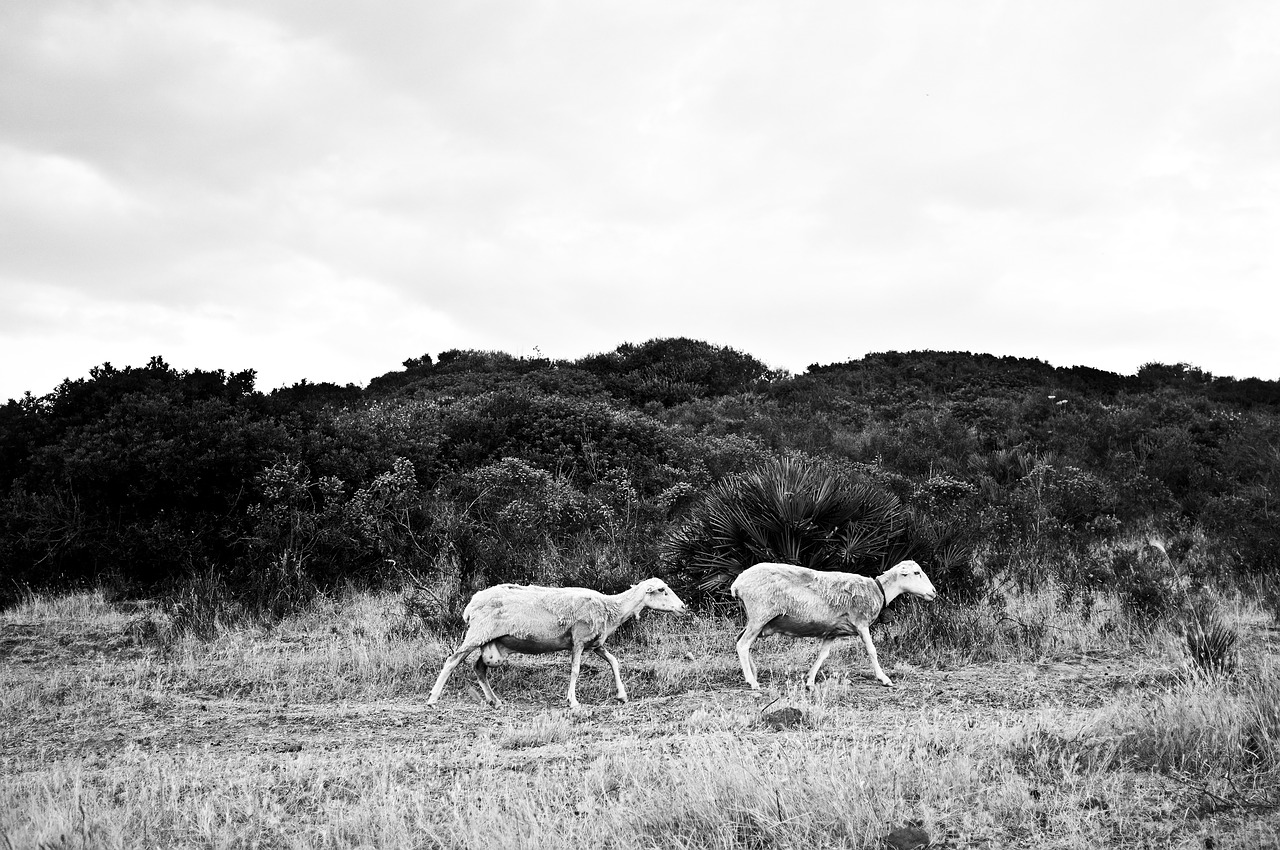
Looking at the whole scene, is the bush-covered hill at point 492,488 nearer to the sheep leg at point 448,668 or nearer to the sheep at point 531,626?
the sheep at point 531,626

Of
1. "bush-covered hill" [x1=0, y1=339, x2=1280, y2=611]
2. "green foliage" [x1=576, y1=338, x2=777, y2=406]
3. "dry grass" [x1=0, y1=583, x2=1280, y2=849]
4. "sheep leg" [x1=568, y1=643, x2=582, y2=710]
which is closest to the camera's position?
"dry grass" [x1=0, y1=583, x2=1280, y2=849]

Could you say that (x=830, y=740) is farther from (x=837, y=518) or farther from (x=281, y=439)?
(x=281, y=439)

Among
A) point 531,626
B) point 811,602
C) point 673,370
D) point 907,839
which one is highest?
point 673,370

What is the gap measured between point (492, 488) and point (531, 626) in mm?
7620

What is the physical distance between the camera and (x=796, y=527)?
1127cm

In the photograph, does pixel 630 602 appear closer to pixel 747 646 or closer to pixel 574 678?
pixel 574 678

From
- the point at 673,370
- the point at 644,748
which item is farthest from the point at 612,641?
the point at 673,370

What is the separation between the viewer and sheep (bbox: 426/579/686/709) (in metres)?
8.55

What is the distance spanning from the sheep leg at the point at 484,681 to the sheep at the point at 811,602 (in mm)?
2313

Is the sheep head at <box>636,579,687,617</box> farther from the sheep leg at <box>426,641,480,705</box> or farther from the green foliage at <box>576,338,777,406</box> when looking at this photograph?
the green foliage at <box>576,338,777,406</box>

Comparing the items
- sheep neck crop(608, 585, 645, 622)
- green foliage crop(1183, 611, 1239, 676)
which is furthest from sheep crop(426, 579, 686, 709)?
green foliage crop(1183, 611, 1239, 676)

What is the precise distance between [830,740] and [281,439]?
11.2 metres

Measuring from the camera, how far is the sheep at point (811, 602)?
9047mm

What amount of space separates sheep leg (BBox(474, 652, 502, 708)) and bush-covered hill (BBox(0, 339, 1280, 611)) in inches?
136
